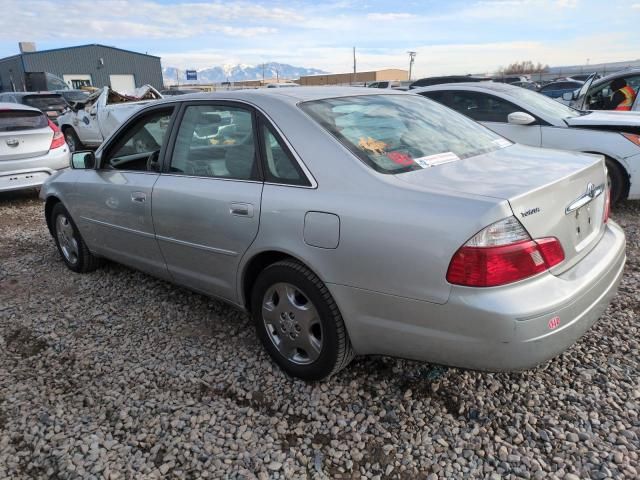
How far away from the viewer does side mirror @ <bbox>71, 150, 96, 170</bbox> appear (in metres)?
3.97

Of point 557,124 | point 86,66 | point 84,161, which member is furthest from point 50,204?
point 86,66

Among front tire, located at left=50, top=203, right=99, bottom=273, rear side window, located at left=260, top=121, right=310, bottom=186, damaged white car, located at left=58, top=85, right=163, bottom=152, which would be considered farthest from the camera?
damaged white car, located at left=58, top=85, right=163, bottom=152

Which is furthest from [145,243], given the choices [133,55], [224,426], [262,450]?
[133,55]

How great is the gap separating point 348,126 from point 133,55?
48.1m

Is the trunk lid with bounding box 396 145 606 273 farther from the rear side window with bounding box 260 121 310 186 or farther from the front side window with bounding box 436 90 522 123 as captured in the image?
the front side window with bounding box 436 90 522 123

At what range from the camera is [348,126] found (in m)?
2.65

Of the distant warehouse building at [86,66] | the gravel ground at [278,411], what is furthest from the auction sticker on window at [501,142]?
the distant warehouse building at [86,66]

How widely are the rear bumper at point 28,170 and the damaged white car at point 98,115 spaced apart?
287cm

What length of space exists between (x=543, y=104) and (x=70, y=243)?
5542mm

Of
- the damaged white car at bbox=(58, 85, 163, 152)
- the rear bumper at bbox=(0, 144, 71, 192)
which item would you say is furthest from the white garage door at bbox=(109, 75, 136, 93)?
the rear bumper at bbox=(0, 144, 71, 192)

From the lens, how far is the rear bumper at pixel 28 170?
7070 millimetres

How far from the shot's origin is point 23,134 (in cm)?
727

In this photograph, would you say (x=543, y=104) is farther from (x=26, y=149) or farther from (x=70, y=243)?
(x=26, y=149)

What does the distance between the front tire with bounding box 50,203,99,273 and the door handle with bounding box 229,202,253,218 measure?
2.25 metres
